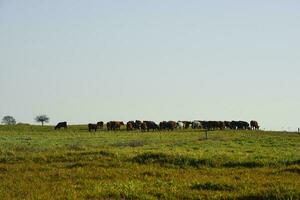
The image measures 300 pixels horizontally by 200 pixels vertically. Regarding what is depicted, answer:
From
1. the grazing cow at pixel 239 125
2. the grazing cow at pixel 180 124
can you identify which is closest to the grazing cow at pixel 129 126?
the grazing cow at pixel 180 124

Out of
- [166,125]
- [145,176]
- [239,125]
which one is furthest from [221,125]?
[145,176]

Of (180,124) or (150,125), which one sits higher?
(180,124)

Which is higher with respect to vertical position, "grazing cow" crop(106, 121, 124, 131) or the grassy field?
"grazing cow" crop(106, 121, 124, 131)

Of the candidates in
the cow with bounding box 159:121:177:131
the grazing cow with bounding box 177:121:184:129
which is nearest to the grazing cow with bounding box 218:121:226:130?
the cow with bounding box 159:121:177:131

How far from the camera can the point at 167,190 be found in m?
19.7

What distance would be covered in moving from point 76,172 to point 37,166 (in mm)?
4048

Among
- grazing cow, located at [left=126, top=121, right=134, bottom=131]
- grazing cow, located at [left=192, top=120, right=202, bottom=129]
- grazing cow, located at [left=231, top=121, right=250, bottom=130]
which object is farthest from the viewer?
grazing cow, located at [left=192, top=120, right=202, bottom=129]

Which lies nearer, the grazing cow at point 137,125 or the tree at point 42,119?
the grazing cow at point 137,125

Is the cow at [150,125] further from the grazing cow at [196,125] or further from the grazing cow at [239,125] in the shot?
the grazing cow at [239,125]

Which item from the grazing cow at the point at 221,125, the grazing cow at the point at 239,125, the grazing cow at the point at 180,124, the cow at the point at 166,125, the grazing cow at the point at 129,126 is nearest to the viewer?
the grazing cow at the point at 129,126

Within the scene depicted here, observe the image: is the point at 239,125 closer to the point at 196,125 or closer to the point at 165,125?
the point at 196,125

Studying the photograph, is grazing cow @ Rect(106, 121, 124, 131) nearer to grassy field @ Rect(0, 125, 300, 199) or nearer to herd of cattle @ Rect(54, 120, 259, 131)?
herd of cattle @ Rect(54, 120, 259, 131)

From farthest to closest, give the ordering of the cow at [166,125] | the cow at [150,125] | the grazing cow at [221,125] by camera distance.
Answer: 1. the cow at [166,125]
2. the cow at [150,125]
3. the grazing cow at [221,125]

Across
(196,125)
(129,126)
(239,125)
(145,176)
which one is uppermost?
(196,125)
